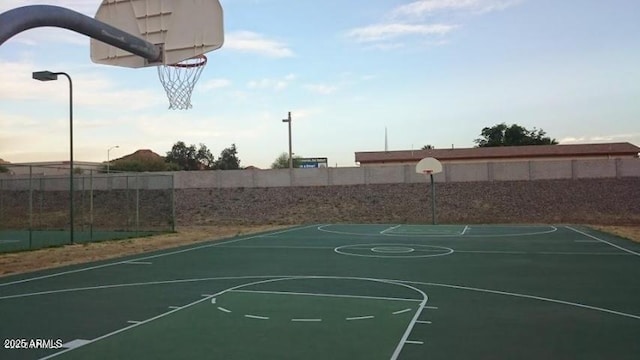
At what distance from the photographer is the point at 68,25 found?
760 centimetres

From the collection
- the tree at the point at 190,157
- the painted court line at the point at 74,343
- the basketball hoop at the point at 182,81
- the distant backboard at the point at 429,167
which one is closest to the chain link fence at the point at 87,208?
the basketball hoop at the point at 182,81

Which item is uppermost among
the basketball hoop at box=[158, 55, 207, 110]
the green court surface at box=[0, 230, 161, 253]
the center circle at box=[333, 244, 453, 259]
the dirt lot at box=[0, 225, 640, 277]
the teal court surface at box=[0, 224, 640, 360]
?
the basketball hoop at box=[158, 55, 207, 110]

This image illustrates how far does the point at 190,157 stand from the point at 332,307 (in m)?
76.9

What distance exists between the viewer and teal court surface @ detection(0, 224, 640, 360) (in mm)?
5383

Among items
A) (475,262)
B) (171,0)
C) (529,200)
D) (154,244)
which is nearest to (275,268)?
(475,262)

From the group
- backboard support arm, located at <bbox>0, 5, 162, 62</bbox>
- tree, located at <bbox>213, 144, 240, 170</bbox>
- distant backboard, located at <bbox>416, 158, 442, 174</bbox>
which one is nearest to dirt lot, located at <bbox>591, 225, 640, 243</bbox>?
distant backboard, located at <bbox>416, 158, 442, 174</bbox>

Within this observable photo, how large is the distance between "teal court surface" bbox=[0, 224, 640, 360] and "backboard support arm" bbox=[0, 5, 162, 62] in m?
3.48

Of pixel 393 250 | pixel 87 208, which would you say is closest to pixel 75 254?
pixel 393 250

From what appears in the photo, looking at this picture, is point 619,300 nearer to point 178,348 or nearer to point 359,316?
point 359,316

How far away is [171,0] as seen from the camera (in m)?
10.5

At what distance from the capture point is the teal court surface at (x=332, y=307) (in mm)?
5383

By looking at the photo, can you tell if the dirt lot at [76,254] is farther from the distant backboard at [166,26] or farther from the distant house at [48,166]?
the distant backboard at [166,26]

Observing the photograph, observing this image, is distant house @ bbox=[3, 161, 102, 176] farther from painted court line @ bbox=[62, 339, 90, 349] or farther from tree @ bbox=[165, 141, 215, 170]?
tree @ bbox=[165, 141, 215, 170]

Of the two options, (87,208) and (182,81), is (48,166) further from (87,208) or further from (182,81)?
(87,208)
